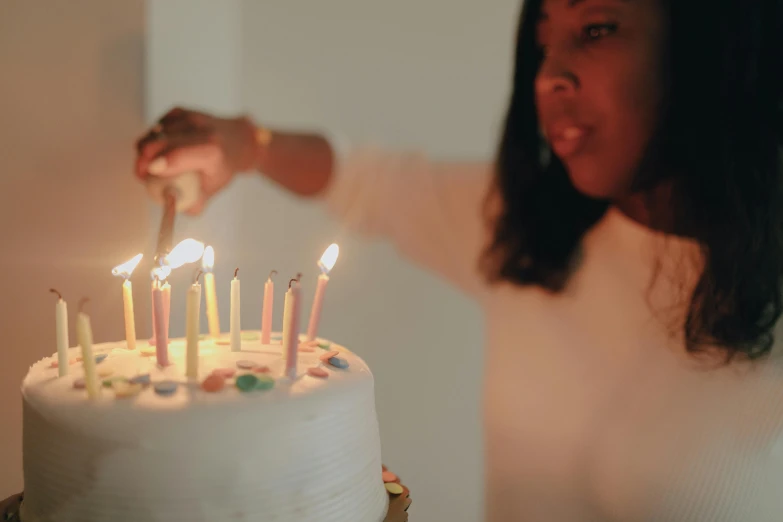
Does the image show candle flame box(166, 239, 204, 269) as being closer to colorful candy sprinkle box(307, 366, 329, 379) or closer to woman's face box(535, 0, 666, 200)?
colorful candy sprinkle box(307, 366, 329, 379)

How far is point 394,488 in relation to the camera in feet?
2.56

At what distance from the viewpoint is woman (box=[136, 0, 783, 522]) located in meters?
0.82

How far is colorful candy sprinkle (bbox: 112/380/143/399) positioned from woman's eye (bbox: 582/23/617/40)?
2.51 ft

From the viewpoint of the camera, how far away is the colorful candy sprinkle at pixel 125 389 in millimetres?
612

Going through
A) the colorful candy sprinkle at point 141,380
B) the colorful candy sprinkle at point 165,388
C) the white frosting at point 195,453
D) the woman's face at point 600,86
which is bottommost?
the white frosting at point 195,453

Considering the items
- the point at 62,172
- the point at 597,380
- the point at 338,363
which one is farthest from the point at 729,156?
the point at 62,172

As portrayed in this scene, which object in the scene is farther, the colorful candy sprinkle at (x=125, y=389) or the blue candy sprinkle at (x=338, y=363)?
the blue candy sprinkle at (x=338, y=363)

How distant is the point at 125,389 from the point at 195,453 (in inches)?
4.5

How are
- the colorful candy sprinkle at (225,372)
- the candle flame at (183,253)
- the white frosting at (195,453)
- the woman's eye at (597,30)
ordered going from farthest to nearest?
the woman's eye at (597,30) → the candle flame at (183,253) → the colorful candy sprinkle at (225,372) → the white frosting at (195,453)

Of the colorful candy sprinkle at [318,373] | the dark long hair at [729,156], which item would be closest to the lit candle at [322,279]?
the colorful candy sprinkle at [318,373]

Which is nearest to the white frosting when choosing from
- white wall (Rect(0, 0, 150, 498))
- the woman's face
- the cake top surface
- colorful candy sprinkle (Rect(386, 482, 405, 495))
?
the cake top surface

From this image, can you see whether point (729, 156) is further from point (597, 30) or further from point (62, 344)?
point (62, 344)

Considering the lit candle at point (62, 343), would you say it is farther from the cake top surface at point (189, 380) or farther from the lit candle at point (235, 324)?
the lit candle at point (235, 324)

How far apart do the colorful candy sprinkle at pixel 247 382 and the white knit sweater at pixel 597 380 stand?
497mm
